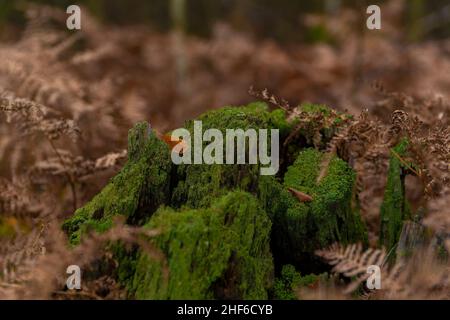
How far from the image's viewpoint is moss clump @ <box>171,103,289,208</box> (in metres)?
2.54

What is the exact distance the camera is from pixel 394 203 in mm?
3035

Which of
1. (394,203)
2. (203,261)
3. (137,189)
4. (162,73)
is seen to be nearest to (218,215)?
(203,261)

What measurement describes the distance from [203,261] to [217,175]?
45 centimetres

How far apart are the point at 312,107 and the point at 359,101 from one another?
12.6 feet

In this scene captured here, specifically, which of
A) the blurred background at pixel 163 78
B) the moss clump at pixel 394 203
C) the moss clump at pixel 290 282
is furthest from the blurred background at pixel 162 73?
the moss clump at pixel 290 282

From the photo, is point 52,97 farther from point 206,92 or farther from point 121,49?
point 121,49

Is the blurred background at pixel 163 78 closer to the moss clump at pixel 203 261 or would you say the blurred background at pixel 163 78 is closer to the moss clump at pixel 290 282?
the moss clump at pixel 203 261

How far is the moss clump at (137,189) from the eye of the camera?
8.38 ft

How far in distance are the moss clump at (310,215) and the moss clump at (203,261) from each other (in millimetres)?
343

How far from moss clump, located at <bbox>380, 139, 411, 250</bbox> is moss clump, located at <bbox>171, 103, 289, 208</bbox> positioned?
2.39 ft

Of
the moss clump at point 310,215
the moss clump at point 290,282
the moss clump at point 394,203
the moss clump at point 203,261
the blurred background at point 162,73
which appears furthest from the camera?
the blurred background at point 162,73

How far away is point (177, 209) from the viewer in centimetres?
257

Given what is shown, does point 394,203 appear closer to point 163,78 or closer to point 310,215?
point 310,215
